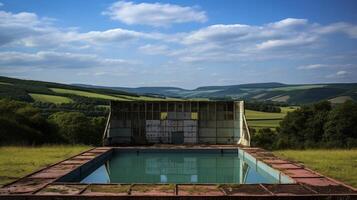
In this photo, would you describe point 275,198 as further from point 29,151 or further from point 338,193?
point 29,151

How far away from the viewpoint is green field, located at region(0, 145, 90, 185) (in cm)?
1168

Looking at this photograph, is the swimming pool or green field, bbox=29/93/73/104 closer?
the swimming pool

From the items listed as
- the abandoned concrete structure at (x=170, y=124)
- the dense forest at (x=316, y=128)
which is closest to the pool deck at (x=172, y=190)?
the abandoned concrete structure at (x=170, y=124)

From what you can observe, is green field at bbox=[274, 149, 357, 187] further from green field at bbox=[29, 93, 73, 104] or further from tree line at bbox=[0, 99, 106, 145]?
green field at bbox=[29, 93, 73, 104]

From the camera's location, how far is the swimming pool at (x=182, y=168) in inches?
503

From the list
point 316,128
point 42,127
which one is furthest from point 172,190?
point 316,128

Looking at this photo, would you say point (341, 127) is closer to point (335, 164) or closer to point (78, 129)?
point (335, 164)

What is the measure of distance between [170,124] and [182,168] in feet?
20.0

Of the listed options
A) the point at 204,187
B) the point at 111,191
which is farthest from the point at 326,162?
the point at 111,191

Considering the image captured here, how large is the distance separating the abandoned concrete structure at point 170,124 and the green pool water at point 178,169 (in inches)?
106

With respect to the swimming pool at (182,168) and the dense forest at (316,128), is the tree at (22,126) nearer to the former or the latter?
the swimming pool at (182,168)

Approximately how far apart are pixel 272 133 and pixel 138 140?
21.5 metres

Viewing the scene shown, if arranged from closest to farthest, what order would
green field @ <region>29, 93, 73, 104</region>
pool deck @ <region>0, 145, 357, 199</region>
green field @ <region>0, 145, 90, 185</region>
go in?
pool deck @ <region>0, 145, 357, 199</region>, green field @ <region>0, 145, 90, 185</region>, green field @ <region>29, 93, 73, 104</region>

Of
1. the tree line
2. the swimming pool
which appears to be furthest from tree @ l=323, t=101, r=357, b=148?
the tree line
